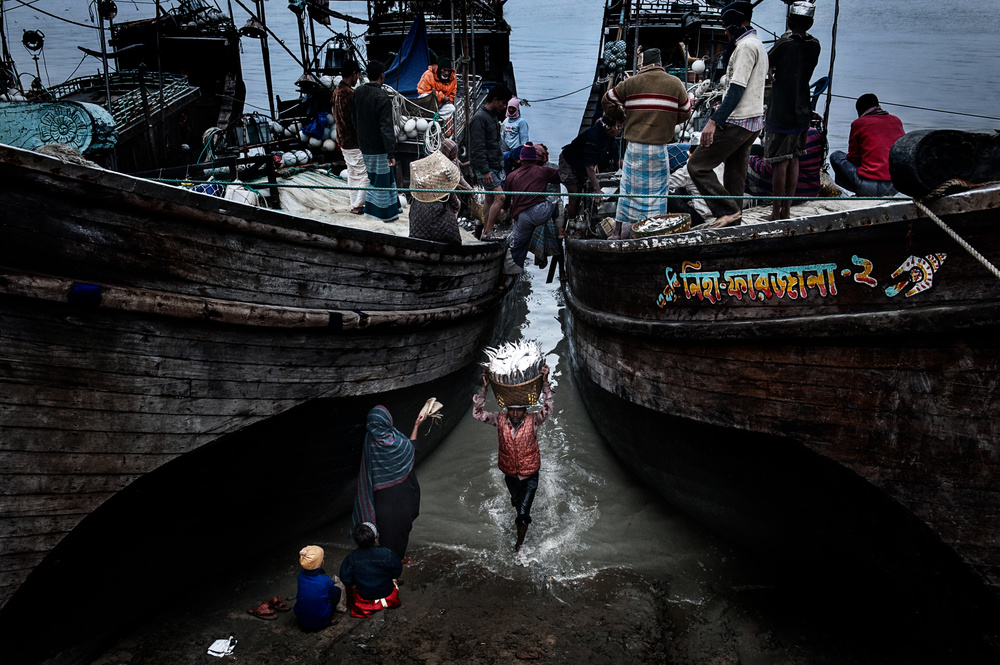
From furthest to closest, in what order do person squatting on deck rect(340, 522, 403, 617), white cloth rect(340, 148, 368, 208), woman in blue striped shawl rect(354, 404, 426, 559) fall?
1. white cloth rect(340, 148, 368, 208)
2. woman in blue striped shawl rect(354, 404, 426, 559)
3. person squatting on deck rect(340, 522, 403, 617)

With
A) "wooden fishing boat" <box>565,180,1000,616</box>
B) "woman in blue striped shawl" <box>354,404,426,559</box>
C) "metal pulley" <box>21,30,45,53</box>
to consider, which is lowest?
"woman in blue striped shawl" <box>354,404,426,559</box>

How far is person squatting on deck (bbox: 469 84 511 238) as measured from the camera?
7.03 m

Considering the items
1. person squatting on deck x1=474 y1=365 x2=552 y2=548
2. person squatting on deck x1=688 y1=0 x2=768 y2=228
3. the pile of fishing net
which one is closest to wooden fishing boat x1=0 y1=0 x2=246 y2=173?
person squatting on deck x1=474 y1=365 x2=552 y2=548

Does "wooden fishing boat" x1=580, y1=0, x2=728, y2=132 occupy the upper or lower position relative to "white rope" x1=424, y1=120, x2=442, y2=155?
upper

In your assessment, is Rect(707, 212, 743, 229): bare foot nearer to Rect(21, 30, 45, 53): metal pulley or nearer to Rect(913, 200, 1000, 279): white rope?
Rect(913, 200, 1000, 279): white rope

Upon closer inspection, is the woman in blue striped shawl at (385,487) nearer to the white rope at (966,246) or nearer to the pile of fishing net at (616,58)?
the white rope at (966,246)

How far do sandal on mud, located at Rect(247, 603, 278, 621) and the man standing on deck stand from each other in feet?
12.7

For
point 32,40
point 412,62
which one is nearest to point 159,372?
point 412,62

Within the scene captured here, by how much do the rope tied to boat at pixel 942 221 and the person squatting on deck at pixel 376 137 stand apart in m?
4.55

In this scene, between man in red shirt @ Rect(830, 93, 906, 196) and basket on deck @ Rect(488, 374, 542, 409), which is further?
man in red shirt @ Rect(830, 93, 906, 196)

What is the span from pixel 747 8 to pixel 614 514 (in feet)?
13.1

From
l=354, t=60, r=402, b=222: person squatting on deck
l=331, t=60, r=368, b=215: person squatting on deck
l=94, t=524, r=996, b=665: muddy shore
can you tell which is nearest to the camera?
l=94, t=524, r=996, b=665: muddy shore

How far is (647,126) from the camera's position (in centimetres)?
523

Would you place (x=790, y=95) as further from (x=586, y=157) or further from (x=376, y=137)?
(x=376, y=137)
